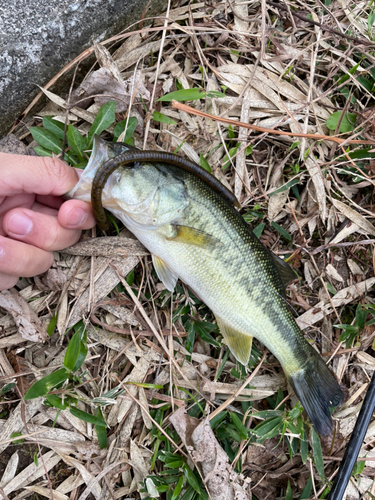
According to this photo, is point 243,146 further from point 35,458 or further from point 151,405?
point 35,458

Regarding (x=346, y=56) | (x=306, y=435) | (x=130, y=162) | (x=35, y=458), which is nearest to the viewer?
(x=130, y=162)

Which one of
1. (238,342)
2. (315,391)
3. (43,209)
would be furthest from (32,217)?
(315,391)

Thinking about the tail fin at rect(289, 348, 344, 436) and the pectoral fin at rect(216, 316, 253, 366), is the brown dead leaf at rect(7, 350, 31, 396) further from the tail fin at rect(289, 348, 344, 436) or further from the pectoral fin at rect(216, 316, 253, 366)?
the tail fin at rect(289, 348, 344, 436)

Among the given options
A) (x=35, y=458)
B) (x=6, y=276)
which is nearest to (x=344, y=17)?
(x=6, y=276)

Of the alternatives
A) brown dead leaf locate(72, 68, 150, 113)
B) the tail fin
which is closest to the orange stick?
brown dead leaf locate(72, 68, 150, 113)

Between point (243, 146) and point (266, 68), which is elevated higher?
point (266, 68)

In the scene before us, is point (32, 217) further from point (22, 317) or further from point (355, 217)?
point (355, 217)
